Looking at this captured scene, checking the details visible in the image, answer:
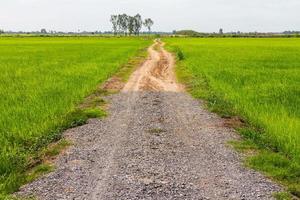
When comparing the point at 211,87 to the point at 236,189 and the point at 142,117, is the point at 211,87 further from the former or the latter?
the point at 236,189

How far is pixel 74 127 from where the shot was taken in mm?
10477

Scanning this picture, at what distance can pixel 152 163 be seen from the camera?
7414 millimetres

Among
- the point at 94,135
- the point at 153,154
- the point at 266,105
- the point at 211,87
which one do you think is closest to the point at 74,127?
the point at 94,135

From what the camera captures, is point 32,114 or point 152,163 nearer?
point 152,163

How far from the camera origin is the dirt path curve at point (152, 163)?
6.20 metres

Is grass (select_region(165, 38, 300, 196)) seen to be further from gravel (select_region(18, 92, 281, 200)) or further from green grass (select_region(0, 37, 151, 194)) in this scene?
green grass (select_region(0, 37, 151, 194))

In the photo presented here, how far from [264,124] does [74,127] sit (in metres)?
4.02

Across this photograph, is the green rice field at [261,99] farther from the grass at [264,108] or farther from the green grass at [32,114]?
the green grass at [32,114]

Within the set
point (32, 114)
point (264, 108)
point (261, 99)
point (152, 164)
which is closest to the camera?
point (152, 164)

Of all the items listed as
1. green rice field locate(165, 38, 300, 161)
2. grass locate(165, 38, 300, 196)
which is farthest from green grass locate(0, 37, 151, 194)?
green rice field locate(165, 38, 300, 161)

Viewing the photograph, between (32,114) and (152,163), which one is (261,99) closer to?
(32,114)

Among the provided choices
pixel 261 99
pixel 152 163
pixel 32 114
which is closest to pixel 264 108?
pixel 261 99

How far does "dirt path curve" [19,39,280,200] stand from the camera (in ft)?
20.3

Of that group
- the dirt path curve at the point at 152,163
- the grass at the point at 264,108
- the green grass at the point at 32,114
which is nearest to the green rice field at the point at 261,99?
the grass at the point at 264,108
